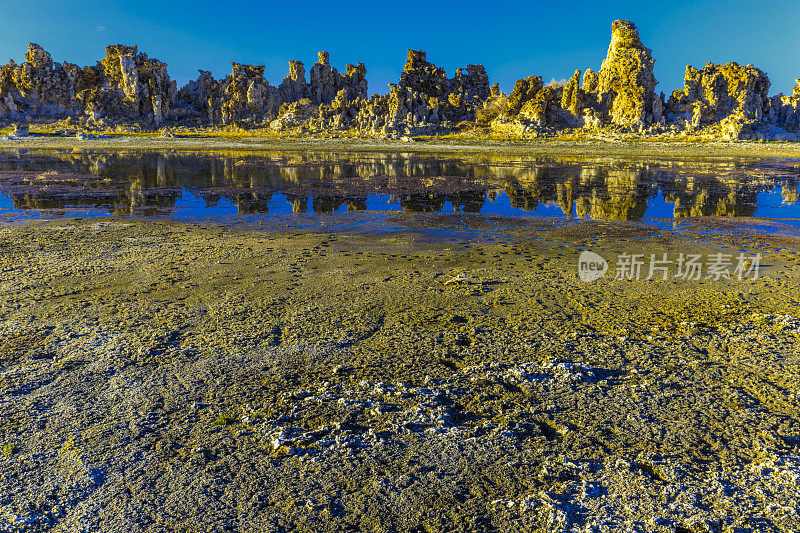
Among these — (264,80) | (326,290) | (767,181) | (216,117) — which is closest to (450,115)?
(264,80)

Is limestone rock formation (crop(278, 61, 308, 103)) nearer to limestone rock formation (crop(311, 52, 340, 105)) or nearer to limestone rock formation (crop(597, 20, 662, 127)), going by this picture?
limestone rock formation (crop(311, 52, 340, 105))

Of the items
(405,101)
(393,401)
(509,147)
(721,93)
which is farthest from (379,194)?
(721,93)

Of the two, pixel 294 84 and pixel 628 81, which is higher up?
pixel 294 84

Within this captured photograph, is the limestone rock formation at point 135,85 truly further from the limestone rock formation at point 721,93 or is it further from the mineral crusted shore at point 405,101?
the limestone rock formation at point 721,93

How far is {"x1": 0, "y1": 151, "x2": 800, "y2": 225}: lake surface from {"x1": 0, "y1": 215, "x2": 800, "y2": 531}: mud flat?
768 centimetres

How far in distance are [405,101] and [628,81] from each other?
49.8m

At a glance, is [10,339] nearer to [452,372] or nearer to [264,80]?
[452,372]

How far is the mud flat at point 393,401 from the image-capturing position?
3299mm

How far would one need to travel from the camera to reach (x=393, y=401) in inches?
179

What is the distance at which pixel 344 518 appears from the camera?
126 inches

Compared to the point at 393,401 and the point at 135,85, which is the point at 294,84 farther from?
the point at 393,401

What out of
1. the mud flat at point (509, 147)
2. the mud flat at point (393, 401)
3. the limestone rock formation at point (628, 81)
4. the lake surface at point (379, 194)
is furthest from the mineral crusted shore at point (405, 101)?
the mud flat at point (393, 401)

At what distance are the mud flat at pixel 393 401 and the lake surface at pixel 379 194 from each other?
25.2 feet

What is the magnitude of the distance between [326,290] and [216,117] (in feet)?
439
